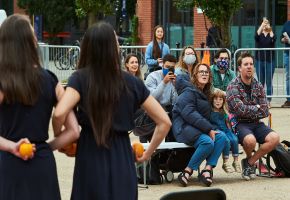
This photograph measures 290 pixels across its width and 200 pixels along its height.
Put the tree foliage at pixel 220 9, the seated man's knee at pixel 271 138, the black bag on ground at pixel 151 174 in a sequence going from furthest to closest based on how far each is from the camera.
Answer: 1. the tree foliage at pixel 220 9
2. the seated man's knee at pixel 271 138
3. the black bag on ground at pixel 151 174

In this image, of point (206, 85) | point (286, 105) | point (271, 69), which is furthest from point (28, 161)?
point (271, 69)


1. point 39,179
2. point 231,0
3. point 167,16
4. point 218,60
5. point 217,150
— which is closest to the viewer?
point 39,179

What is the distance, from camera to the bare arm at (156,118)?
5746 millimetres

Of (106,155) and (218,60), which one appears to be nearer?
(106,155)

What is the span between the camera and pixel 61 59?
70.4ft

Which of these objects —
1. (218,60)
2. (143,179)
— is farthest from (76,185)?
(218,60)

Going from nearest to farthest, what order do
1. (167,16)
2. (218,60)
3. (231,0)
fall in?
(218,60)
(231,0)
(167,16)

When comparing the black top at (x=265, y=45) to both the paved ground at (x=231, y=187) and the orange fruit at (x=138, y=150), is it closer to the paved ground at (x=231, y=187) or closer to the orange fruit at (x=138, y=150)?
the paved ground at (x=231, y=187)

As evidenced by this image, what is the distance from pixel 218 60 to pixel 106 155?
7.29 metres

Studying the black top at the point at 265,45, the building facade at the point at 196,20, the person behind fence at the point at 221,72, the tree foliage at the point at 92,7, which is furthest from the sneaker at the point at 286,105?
the building facade at the point at 196,20

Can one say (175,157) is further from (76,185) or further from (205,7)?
(205,7)

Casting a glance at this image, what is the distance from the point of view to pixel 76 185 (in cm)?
561

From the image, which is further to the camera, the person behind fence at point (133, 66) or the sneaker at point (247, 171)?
the person behind fence at point (133, 66)

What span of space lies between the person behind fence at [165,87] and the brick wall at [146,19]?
2753cm
